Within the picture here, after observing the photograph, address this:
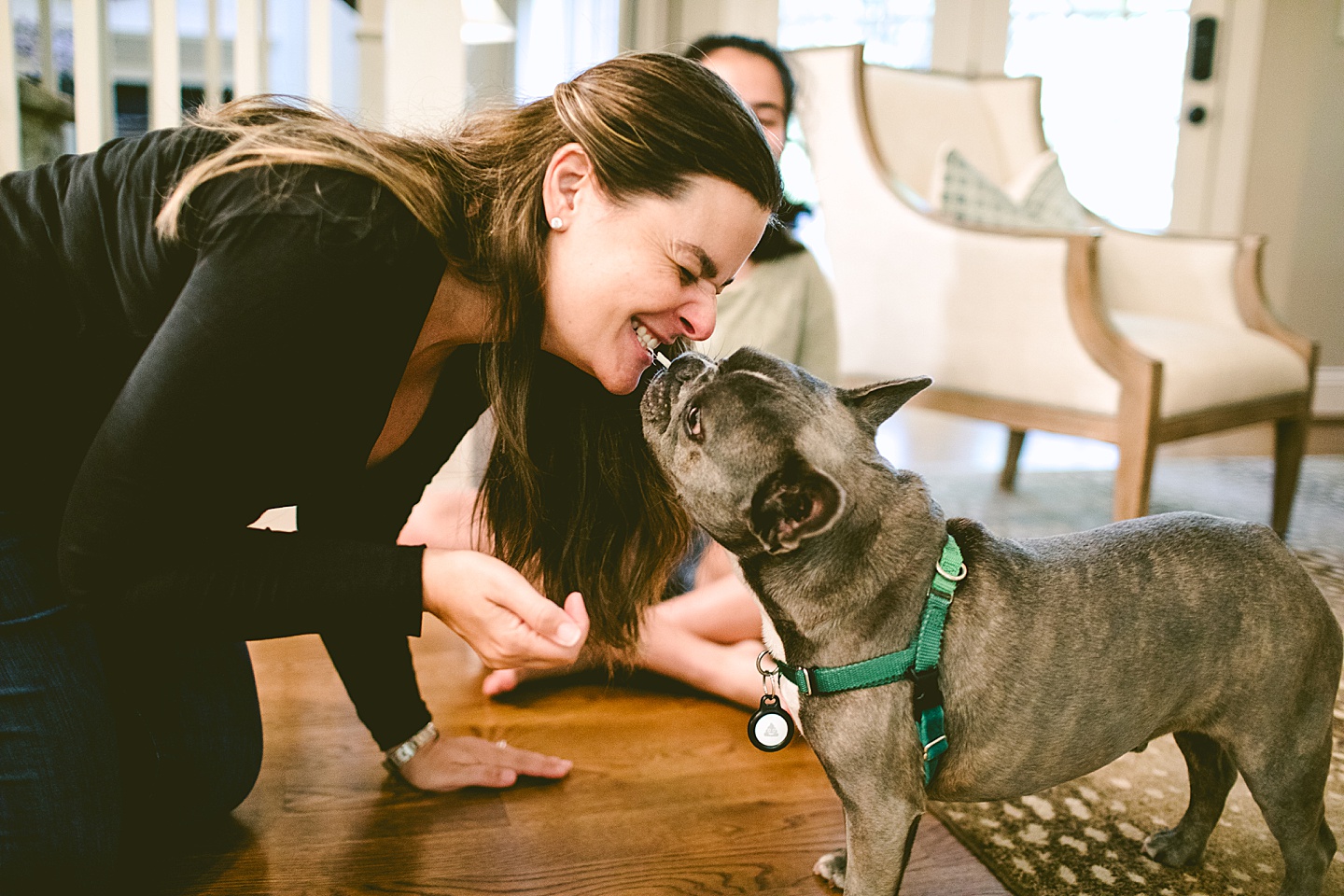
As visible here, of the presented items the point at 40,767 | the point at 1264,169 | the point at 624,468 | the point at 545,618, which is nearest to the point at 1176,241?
the point at 1264,169

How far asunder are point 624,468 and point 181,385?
0.64 m

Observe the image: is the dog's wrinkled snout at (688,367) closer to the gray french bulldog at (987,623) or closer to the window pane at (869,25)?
the gray french bulldog at (987,623)

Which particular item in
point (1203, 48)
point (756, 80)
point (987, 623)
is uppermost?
point (1203, 48)

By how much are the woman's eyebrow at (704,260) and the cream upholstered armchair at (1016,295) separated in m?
1.83

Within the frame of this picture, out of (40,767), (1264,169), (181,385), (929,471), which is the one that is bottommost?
(929,471)

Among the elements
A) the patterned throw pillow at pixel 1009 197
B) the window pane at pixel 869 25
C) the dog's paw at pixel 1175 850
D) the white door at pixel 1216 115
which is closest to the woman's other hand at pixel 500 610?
the dog's paw at pixel 1175 850

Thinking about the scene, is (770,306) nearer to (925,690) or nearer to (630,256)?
(630,256)

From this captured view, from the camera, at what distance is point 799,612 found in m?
1.14

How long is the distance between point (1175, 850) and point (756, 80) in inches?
66.0

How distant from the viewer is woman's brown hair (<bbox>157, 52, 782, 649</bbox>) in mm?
1125

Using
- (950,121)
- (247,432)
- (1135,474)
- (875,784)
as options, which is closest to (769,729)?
(875,784)

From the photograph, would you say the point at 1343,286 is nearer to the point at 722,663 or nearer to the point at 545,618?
the point at 722,663

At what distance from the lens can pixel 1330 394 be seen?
5191 mm

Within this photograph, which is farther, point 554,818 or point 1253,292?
point 1253,292
